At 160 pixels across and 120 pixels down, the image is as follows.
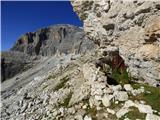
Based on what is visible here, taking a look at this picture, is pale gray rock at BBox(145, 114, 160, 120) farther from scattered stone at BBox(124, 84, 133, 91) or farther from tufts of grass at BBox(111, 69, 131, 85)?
tufts of grass at BBox(111, 69, 131, 85)

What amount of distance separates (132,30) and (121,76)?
3.91 m

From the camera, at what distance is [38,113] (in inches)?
1068

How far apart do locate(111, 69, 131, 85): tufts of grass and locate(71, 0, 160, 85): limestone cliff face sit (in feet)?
2.09

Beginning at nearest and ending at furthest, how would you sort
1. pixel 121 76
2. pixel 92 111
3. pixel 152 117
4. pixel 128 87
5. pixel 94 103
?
pixel 152 117 < pixel 92 111 < pixel 94 103 < pixel 128 87 < pixel 121 76

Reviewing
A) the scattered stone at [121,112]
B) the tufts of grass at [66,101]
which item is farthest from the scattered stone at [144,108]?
the tufts of grass at [66,101]

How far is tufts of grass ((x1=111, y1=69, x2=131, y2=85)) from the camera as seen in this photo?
27.3 metres

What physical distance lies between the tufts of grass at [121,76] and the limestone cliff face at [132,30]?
637 mm

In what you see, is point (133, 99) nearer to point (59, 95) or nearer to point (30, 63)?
point (59, 95)

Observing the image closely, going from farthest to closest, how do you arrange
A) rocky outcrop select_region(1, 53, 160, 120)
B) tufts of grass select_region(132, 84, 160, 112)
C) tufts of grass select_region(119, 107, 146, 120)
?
tufts of grass select_region(132, 84, 160, 112), rocky outcrop select_region(1, 53, 160, 120), tufts of grass select_region(119, 107, 146, 120)

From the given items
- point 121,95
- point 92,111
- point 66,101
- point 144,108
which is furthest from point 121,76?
point 144,108

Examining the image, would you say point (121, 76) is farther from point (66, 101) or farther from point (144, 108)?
point (144, 108)

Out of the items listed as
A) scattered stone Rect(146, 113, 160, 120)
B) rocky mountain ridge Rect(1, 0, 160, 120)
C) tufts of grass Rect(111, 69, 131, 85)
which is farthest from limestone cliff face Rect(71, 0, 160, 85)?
scattered stone Rect(146, 113, 160, 120)

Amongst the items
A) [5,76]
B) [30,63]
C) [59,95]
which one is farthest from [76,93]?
[30,63]

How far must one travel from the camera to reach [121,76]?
93.9ft
